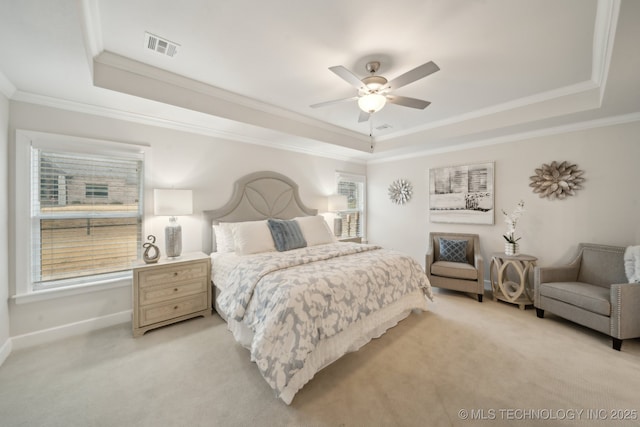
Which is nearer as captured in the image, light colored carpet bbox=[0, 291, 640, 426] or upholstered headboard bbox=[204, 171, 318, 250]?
light colored carpet bbox=[0, 291, 640, 426]

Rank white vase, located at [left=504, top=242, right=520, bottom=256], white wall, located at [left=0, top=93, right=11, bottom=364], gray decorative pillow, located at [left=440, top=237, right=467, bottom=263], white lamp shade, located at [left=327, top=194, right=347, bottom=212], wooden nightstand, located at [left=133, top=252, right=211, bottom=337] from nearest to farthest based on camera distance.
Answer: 1. white wall, located at [left=0, top=93, right=11, bottom=364]
2. wooden nightstand, located at [left=133, top=252, right=211, bottom=337]
3. white vase, located at [left=504, top=242, right=520, bottom=256]
4. gray decorative pillow, located at [left=440, top=237, right=467, bottom=263]
5. white lamp shade, located at [left=327, top=194, right=347, bottom=212]

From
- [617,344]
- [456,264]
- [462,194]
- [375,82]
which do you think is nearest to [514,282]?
[456,264]

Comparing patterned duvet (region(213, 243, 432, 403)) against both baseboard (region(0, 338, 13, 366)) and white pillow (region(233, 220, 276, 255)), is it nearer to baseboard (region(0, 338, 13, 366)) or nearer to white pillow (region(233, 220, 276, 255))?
white pillow (region(233, 220, 276, 255))

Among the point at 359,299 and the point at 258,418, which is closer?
the point at 258,418

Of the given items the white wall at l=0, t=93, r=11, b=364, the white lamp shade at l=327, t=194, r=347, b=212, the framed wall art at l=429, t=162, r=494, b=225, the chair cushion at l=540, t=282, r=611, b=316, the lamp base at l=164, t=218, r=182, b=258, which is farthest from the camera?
the white lamp shade at l=327, t=194, r=347, b=212

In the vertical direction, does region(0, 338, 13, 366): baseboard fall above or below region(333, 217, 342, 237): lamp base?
below

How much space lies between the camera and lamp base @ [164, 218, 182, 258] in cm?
293

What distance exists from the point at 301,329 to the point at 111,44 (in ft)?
9.32

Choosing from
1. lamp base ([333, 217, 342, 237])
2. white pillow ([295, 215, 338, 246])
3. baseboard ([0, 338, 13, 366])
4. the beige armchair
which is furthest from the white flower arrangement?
baseboard ([0, 338, 13, 366])

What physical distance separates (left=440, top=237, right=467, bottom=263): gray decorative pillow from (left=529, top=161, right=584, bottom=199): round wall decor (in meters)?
1.26

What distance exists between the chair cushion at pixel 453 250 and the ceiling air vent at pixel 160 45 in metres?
4.29

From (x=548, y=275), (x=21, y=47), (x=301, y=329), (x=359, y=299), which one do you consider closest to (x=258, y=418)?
(x=301, y=329)

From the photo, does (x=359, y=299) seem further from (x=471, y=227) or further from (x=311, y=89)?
(x=471, y=227)

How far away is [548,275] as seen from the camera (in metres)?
2.94
